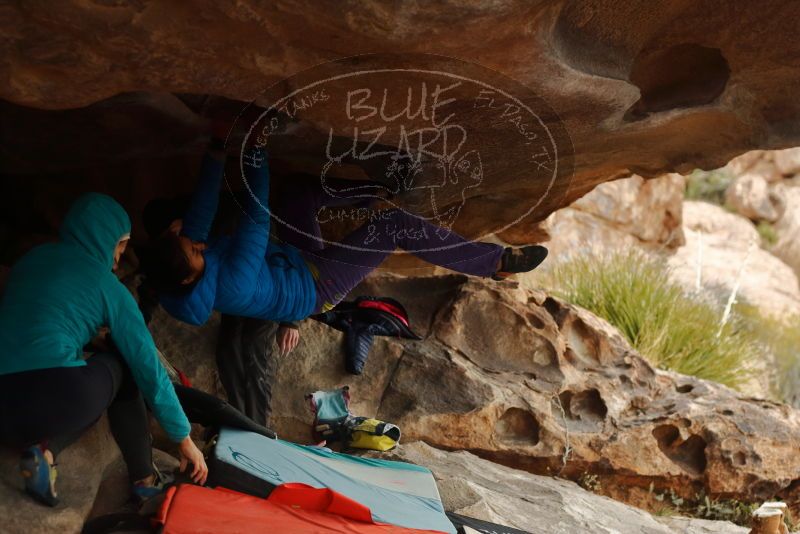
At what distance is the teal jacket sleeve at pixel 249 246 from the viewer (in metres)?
3.82

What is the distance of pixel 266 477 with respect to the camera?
125 inches

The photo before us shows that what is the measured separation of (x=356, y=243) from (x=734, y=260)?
13.5 m

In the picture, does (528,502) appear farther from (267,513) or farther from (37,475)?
(37,475)

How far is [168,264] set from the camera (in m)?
3.57

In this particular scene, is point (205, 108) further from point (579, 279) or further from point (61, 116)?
point (579, 279)

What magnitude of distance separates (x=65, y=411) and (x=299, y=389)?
206cm

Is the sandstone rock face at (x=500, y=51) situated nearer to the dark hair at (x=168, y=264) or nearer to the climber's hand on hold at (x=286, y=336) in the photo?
the dark hair at (x=168, y=264)

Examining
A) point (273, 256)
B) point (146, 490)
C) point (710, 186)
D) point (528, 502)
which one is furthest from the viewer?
point (710, 186)

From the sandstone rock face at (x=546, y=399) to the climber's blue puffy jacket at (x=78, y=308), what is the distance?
1758mm

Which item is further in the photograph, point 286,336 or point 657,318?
point 657,318

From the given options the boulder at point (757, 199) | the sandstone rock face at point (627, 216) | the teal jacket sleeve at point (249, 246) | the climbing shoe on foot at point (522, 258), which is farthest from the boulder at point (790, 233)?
the teal jacket sleeve at point (249, 246)

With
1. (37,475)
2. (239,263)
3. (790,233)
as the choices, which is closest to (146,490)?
(37,475)

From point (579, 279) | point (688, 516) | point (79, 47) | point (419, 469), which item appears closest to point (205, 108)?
point (79, 47)

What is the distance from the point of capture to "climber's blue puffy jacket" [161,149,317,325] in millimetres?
3750
